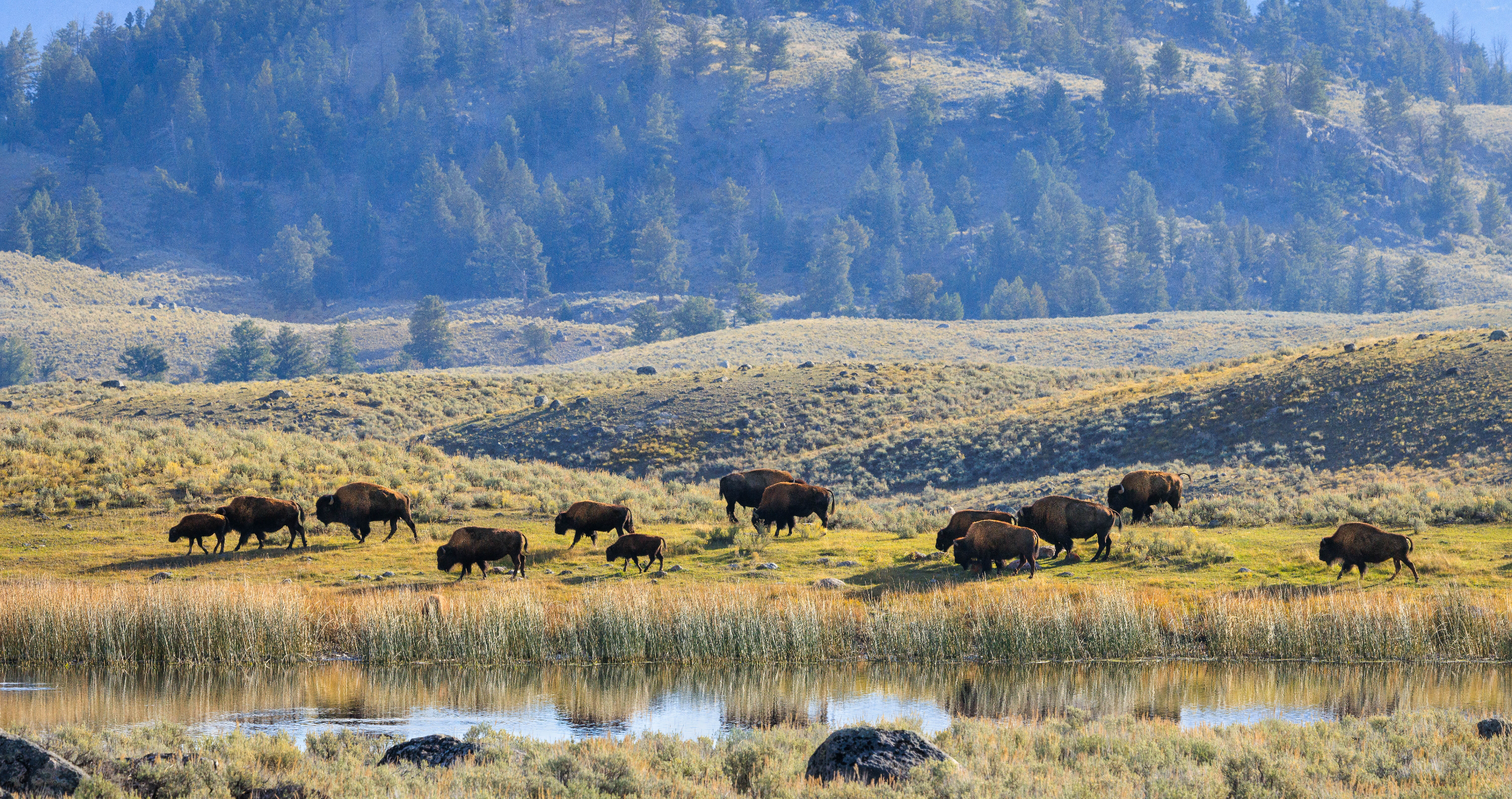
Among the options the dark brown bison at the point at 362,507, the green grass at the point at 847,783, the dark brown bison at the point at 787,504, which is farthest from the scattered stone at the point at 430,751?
the dark brown bison at the point at 787,504

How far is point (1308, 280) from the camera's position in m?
170

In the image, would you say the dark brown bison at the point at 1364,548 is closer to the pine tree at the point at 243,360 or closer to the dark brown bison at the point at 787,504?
the dark brown bison at the point at 787,504

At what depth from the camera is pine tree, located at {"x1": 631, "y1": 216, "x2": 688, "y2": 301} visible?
186 m

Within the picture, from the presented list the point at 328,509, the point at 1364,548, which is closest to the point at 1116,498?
the point at 1364,548

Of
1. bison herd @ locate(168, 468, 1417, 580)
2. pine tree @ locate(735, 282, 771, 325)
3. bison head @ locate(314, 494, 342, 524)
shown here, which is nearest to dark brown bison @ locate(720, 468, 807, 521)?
bison herd @ locate(168, 468, 1417, 580)

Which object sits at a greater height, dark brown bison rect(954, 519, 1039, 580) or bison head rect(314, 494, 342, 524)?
bison head rect(314, 494, 342, 524)

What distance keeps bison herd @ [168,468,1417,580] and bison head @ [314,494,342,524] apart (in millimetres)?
23

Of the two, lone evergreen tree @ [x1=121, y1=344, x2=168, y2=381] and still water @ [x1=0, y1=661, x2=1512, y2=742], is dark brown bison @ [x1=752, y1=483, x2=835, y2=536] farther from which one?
lone evergreen tree @ [x1=121, y1=344, x2=168, y2=381]

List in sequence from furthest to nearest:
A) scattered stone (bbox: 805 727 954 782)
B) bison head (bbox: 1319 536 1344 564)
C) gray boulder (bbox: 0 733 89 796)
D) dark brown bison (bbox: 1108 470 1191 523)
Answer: dark brown bison (bbox: 1108 470 1191 523) < bison head (bbox: 1319 536 1344 564) < scattered stone (bbox: 805 727 954 782) < gray boulder (bbox: 0 733 89 796)

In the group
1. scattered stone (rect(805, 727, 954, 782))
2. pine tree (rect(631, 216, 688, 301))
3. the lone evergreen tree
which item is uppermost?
pine tree (rect(631, 216, 688, 301))

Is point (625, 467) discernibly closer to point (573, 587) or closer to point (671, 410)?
point (671, 410)

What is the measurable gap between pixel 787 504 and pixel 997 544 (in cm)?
760

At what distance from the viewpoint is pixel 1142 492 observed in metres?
32.4

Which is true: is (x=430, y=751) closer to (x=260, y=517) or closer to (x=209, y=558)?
(x=209, y=558)
